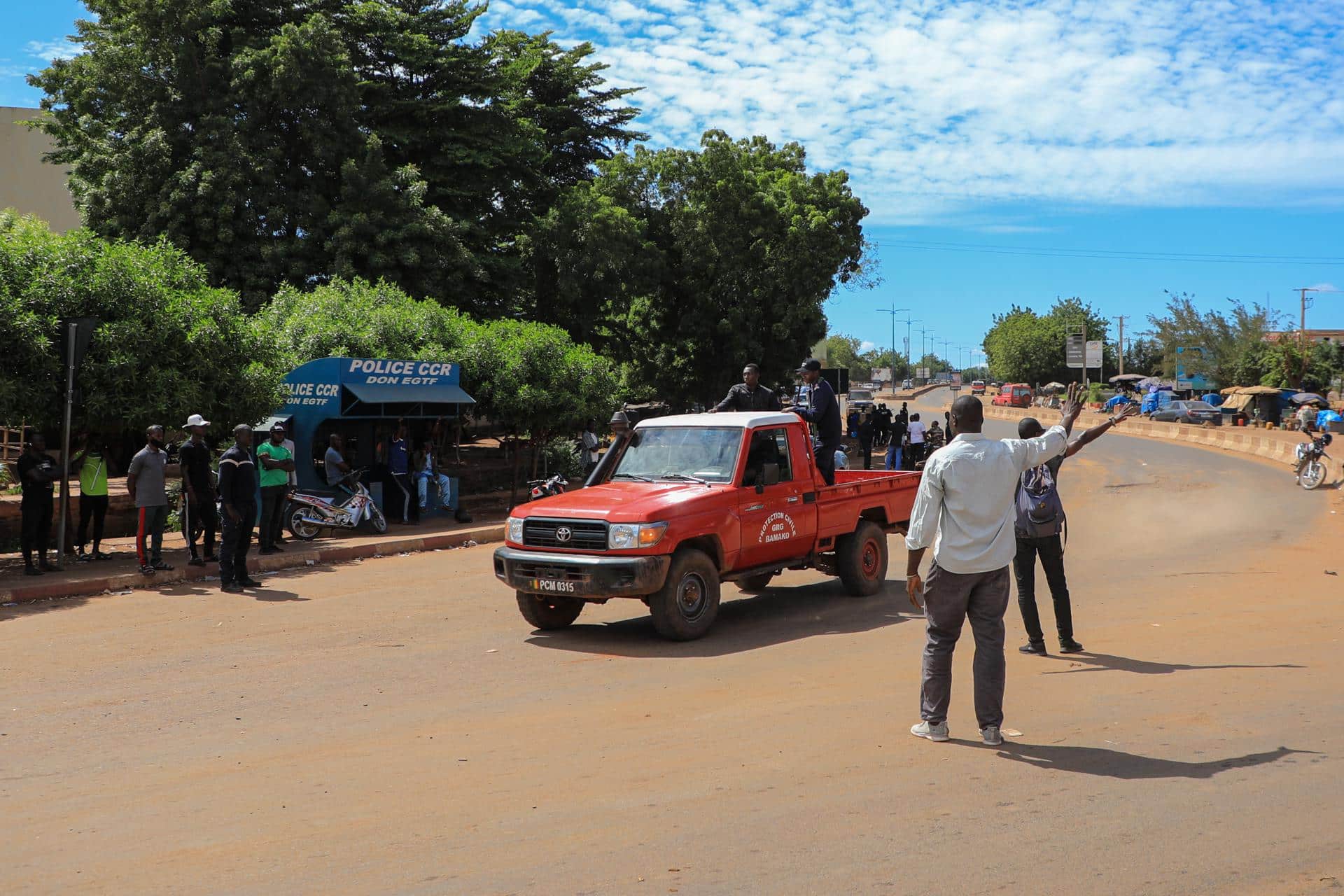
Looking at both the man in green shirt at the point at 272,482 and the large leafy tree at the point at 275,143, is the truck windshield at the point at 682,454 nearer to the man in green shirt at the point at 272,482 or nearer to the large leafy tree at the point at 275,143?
the man in green shirt at the point at 272,482

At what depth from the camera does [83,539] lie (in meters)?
15.8

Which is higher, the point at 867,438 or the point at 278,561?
the point at 867,438

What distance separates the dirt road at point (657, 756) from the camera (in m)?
4.48

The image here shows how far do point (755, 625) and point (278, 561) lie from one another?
7.94 m

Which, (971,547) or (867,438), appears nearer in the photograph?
(971,547)

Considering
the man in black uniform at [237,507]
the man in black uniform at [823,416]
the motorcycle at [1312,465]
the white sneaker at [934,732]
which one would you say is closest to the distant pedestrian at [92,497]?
the man in black uniform at [237,507]

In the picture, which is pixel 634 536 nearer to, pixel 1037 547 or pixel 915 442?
pixel 1037 547

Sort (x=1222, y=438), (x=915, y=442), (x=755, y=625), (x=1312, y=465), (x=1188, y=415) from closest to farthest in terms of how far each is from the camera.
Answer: (x=755, y=625)
(x=1312, y=465)
(x=915, y=442)
(x=1222, y=438)
(x=1188, y=415)

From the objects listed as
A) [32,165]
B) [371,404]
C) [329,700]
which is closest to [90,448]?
[371,404]

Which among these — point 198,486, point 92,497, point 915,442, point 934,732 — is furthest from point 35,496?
point 915,442

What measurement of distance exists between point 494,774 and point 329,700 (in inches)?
94.7

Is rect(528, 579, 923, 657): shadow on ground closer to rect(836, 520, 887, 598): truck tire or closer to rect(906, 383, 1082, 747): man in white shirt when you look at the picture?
rect(836, 520, 887, 598): truck tire

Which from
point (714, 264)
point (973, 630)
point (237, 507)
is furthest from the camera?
point (714, 264)

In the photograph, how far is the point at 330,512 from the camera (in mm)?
18094
